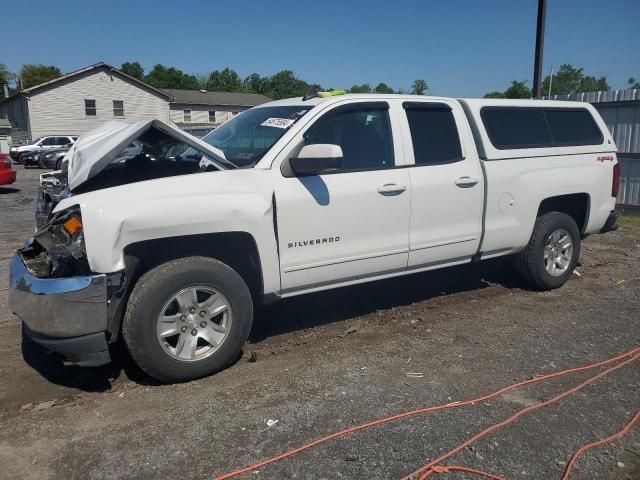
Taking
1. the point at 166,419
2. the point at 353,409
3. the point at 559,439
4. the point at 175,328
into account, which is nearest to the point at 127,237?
the point at 175,328

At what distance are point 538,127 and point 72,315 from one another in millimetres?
4707

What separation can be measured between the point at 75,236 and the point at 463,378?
2761 millimetres

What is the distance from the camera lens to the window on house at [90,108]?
38638 mm

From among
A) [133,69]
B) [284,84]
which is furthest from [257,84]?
[133,69]

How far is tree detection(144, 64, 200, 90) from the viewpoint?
292 ft

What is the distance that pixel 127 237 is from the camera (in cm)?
337

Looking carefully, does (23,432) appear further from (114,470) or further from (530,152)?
(530,152)

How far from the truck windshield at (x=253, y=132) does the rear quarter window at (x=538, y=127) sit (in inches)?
79.0

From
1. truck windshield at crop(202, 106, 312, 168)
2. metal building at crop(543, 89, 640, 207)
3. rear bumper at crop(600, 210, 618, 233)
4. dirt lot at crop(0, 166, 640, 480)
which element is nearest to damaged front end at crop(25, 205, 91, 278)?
dirt lot at crop(0, 166, 640, 480)

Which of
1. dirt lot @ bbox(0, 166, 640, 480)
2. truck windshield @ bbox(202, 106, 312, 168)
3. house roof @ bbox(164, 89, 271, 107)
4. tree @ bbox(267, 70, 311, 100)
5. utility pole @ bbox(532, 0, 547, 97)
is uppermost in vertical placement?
tree @ bbox(267, 70, 311, 100)

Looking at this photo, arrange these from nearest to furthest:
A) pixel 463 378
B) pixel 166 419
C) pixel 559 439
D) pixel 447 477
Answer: pixel 447 477
pixel 559 439
pixel 166 419
pixel 463 378

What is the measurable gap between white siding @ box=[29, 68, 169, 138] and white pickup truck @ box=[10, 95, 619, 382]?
1401 inches

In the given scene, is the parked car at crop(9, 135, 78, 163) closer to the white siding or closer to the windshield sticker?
the white siding

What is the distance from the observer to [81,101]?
38.3 m
